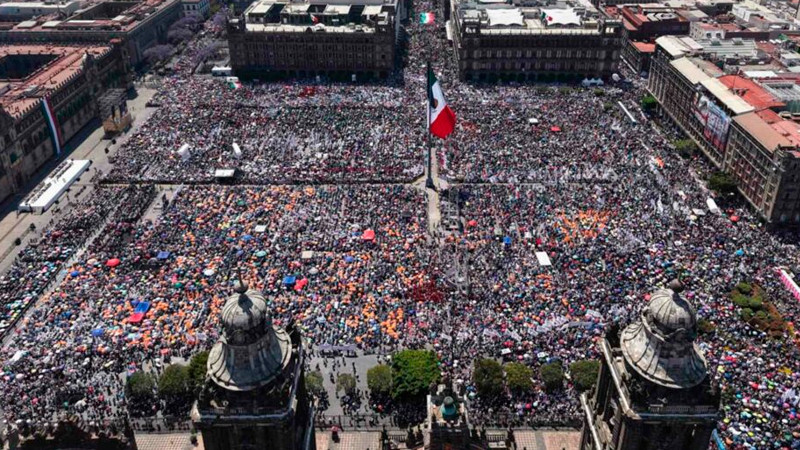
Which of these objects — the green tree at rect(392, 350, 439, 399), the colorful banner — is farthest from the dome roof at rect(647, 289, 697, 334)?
the colorful banner

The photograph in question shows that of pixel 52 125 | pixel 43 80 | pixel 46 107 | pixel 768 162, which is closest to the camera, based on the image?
pixel 768 162

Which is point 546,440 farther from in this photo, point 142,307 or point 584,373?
point 142,307

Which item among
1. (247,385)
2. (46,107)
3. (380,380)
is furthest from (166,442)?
(46,107)

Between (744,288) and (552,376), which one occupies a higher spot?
(744,288)

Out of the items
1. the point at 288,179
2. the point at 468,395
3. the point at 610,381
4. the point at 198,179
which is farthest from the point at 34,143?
the point at 610,381

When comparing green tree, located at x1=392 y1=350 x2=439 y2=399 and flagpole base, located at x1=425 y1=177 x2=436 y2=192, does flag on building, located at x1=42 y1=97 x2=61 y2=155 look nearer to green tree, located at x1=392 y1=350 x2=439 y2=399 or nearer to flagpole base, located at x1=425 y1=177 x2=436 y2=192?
flagpole base, located at x1=425 y1=177 x2=436 y2=192

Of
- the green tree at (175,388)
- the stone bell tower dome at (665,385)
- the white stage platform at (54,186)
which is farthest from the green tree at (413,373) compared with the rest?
the white stage platform at (54,186)

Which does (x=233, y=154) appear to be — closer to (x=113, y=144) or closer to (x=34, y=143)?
(x=113, y=144)
